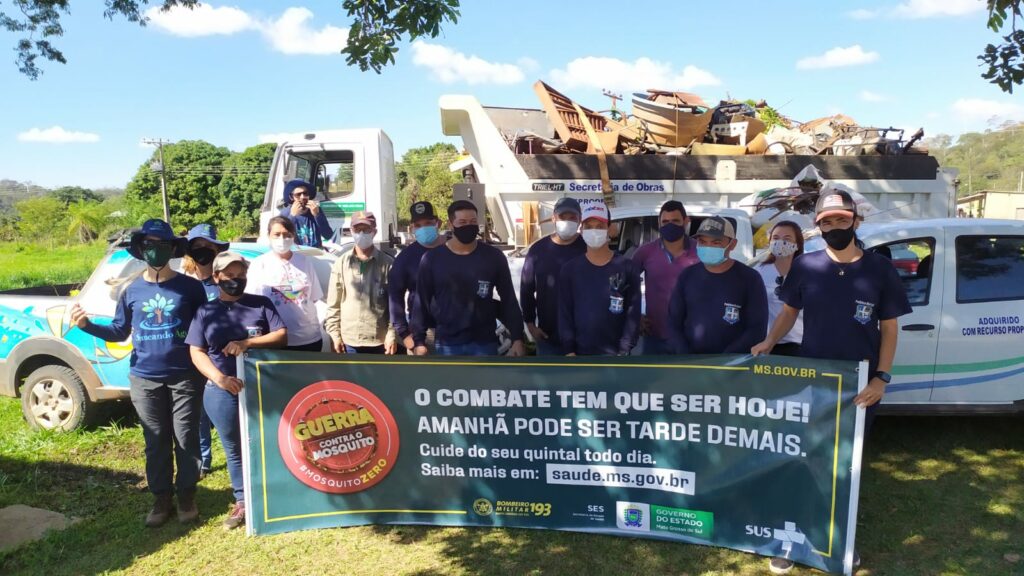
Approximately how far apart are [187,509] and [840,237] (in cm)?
414

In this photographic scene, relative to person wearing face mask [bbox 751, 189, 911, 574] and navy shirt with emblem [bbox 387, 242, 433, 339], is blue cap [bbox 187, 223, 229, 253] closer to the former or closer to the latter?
navy shirt with emblem [bbox 387, 242, 433, 339]

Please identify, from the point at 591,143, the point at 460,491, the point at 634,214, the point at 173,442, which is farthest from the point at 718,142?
the point at 173,442

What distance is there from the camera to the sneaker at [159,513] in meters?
4.08

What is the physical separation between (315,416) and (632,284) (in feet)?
6.70

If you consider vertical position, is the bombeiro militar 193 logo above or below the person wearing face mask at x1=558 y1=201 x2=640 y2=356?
below

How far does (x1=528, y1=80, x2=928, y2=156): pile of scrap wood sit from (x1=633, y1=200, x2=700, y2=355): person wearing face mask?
323 cm

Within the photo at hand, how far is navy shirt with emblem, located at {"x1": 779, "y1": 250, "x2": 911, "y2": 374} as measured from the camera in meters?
3.27

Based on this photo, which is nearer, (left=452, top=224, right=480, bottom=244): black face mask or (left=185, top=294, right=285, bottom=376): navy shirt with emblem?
(left=185, top=294, right=285, bottom=376): navy shirt with emblem

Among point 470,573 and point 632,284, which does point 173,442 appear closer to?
point 470,573

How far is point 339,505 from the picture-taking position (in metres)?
3.90

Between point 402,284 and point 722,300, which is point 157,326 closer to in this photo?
point 402,284

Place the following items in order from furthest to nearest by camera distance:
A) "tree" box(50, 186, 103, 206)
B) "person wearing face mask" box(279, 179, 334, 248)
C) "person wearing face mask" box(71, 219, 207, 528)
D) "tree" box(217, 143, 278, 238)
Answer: "tree" box(50, 186, 103, 206)
"tree" box(217, 143, 278, 238)
"person wearing face mask" box(279, 179, 334, 248)
"person wearing face mask" box(71, 219, 207, 528)

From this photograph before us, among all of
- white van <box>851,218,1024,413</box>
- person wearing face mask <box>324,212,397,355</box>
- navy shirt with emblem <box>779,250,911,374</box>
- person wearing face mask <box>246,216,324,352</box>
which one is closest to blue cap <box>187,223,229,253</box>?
person wearing face mask <box>246,216,324,352</box>

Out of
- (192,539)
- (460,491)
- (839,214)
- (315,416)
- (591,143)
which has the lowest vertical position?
(192,539)
